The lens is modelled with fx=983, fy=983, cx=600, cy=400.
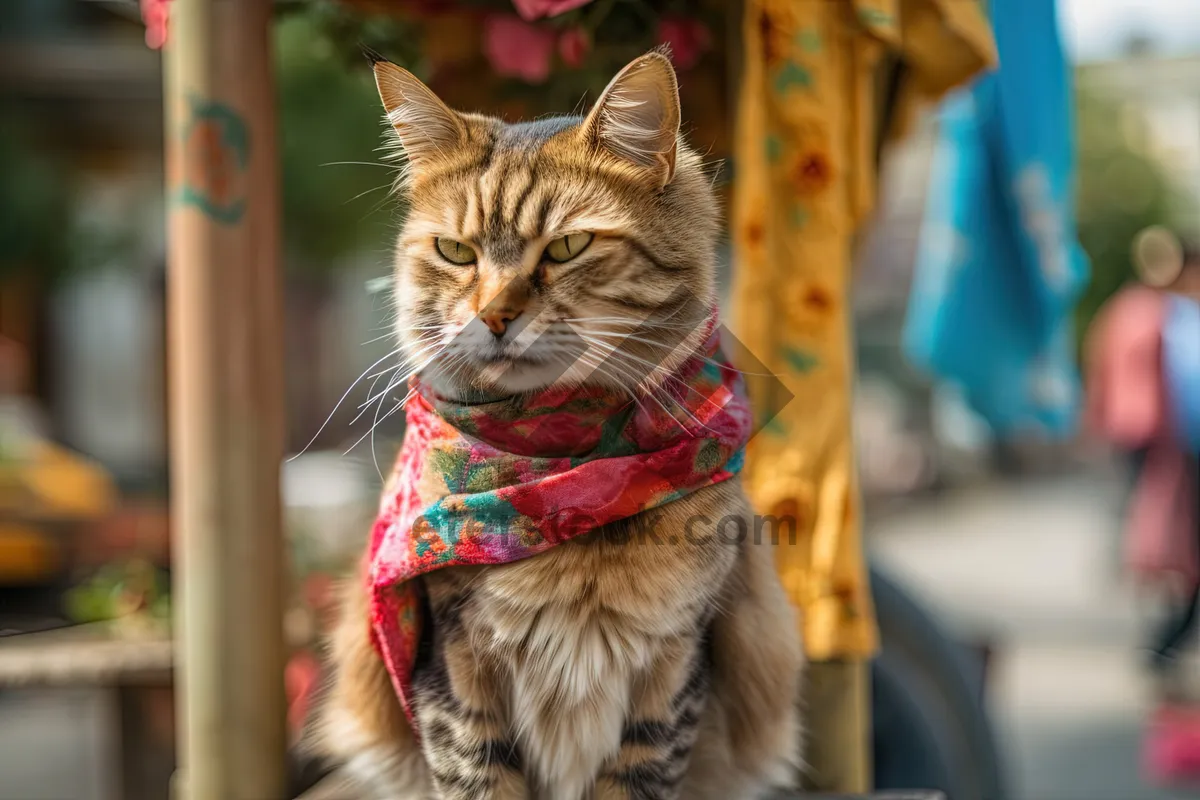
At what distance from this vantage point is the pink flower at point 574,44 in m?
1.35

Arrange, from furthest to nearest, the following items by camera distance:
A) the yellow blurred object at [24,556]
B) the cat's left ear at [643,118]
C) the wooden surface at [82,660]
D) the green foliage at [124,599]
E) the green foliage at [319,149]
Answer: the yellow blurred object at [24,556]
the green foliage at [319,149]
the green foliage at [124,599]
the wooden surface at [82,660]
the cat's left ear at [643,118]

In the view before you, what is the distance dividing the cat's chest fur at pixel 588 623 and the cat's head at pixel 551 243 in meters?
0.18

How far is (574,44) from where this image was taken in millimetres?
1357

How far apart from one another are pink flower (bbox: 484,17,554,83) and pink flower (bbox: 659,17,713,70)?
17 centimetres

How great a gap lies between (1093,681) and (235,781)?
4647mm

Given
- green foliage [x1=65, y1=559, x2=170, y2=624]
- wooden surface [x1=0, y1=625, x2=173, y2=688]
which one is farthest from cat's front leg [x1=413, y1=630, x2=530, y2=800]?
green foliage [x1=65, y1=559, x2=170, y2=624]

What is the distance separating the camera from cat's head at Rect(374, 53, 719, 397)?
2.85 ft

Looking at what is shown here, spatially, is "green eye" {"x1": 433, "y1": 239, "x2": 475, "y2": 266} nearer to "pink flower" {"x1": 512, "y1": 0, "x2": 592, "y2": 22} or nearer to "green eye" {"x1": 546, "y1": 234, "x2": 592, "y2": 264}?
"green eye" {"x1": 546, "y1": 234, "x2": 592, "y2": 264}

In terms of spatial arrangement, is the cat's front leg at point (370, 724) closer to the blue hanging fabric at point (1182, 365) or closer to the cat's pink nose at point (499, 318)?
the cat's pink nose at point (499, 318)

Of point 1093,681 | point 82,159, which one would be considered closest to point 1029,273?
point 1093,681

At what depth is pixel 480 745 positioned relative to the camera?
3.35ft

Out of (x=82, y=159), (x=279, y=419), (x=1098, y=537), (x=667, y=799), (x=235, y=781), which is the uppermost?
(x=82, y=159)

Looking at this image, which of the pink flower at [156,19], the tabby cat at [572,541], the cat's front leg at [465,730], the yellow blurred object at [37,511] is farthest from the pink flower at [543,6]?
the yellow blurred object at [37,511]

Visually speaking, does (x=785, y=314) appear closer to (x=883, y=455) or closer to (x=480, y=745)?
(x=480, y=745)
